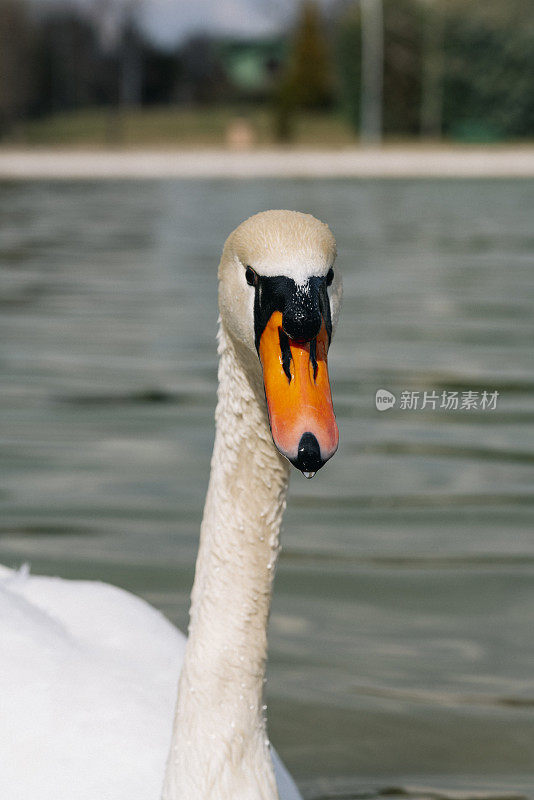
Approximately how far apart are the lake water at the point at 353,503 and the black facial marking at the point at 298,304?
5.70 feet

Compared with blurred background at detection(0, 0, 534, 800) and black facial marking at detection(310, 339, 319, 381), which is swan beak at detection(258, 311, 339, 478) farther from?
blurred background at detection(0, 0, 534, 800)

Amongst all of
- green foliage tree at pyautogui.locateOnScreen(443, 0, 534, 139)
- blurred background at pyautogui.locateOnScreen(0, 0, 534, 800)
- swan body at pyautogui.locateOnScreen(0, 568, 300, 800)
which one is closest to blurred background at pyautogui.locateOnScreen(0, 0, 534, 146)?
green foliage tree at pyautogui.locateOnScreen(443, 0, 534, 139)

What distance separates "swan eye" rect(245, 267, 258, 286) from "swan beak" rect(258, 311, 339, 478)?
4.2 inches

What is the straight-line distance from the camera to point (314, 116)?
5534 centimetres

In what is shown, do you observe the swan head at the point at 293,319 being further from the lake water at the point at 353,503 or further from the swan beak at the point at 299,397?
the lake water at the point at 353,503

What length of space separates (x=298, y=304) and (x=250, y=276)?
0.19 meters

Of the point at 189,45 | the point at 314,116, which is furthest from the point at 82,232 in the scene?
the point at 189,45

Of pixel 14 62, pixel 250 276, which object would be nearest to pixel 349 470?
pixel 250 276

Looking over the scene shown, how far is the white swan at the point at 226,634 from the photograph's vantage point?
7.14ft

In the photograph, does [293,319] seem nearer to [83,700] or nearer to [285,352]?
[285,352]

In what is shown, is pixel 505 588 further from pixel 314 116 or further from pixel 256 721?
pixel 314 116

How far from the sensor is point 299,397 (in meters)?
2.10

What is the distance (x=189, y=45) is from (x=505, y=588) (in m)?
78.7

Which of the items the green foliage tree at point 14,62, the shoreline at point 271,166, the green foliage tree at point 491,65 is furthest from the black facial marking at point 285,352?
the green foliage tree at point 14,62
